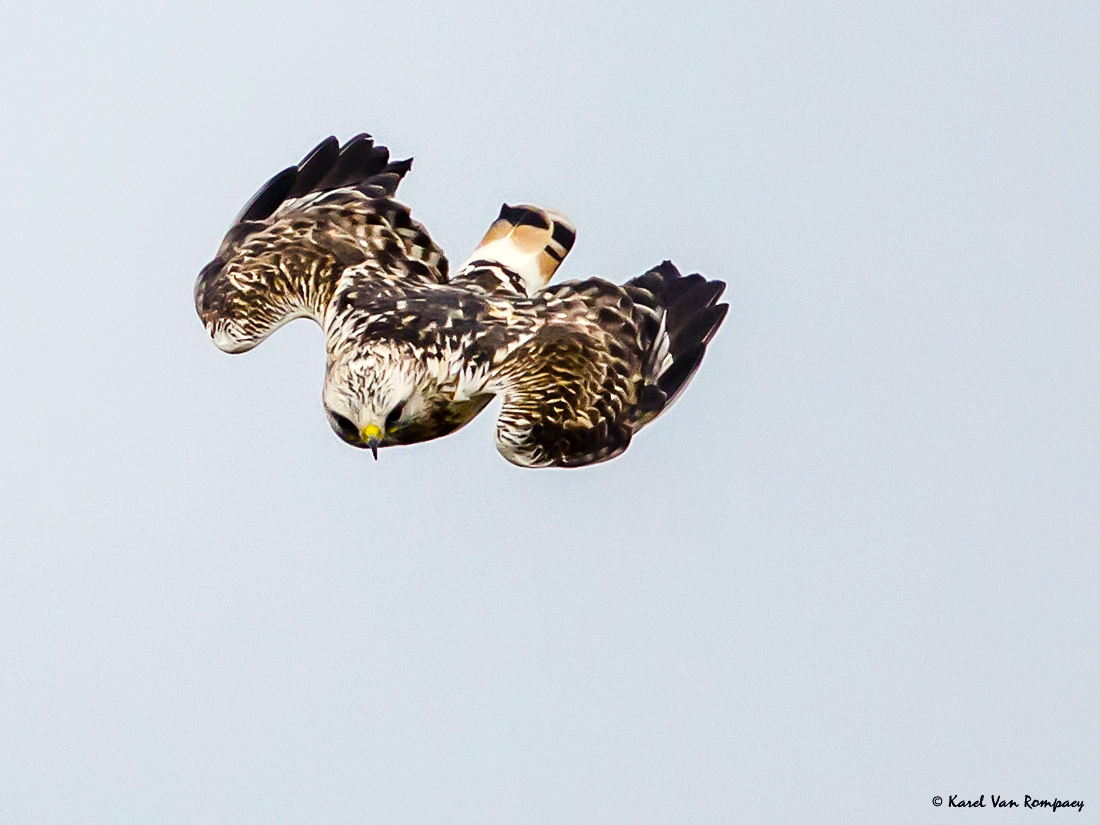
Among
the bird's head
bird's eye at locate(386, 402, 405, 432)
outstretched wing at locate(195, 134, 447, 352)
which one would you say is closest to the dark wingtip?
outstretched wing at locate(195, 134, 447, 352)

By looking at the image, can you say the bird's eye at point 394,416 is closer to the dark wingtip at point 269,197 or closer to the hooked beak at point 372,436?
the hooked beak at point 372,436

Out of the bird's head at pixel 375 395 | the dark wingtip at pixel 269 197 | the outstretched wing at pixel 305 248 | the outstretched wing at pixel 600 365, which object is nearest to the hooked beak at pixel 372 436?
the bird's head at pixel 375 395

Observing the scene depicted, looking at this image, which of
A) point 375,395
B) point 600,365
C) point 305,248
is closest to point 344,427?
point 375,395

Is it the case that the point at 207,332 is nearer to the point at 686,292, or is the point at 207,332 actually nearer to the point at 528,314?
the point at 528,314

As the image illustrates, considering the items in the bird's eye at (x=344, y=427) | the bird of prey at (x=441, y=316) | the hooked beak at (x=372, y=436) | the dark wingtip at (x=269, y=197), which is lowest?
the hooked beak at (x=372, y=436)

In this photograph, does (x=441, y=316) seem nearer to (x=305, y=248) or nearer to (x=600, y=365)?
(x=600, y=365)
